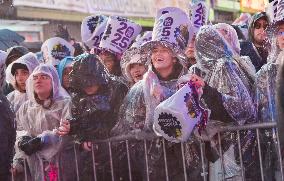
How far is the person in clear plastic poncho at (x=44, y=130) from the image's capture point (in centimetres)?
511

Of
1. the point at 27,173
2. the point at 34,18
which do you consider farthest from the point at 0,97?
the point at 34,18

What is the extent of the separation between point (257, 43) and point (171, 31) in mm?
1322

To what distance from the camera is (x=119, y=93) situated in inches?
199

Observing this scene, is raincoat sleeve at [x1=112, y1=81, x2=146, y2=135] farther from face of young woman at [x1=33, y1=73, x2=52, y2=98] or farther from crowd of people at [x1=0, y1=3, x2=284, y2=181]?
face of young woman at [x1=33, y1=73, x2=52, y2=98]

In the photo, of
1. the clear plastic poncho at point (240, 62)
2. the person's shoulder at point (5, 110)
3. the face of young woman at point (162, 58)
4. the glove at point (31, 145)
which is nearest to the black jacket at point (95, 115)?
the glove at point (31, 145)

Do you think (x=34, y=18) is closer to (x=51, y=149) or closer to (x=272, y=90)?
(x=51, y=149)

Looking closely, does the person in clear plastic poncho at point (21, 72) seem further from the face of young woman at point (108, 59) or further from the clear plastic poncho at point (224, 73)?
the clear plastic poncho at point (224, 73)

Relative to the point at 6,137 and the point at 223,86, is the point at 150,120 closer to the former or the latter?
the point at 223,86

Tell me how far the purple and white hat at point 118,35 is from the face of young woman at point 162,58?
4.07 feet

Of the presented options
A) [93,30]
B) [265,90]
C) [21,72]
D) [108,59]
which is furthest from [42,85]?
[265,90]

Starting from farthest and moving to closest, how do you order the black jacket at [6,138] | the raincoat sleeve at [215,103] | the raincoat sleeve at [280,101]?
the raincoat sleeve at [215,103] < the black jacket at [6,138] < the raincoat sleeve at [280,101]

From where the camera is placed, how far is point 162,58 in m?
4.79

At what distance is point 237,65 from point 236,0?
62.2 feet

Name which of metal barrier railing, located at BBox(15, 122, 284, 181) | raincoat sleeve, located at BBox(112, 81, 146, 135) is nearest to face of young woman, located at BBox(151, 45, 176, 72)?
raincoat sleeve, located at BBox(112, 81, 146, 135)
